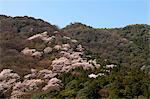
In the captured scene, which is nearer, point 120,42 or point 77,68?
point 77,68

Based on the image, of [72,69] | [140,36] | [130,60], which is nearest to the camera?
[72,69]

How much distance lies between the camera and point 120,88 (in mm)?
37094

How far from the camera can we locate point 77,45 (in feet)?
193

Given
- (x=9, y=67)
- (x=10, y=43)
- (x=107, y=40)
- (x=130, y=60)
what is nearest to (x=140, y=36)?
(x=107, y=40)

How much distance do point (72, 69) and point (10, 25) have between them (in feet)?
65.9

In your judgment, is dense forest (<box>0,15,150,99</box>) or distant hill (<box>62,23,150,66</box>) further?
distant hill (<box>62,23,150,66</box>)

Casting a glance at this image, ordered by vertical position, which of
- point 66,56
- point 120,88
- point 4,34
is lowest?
point 120,88

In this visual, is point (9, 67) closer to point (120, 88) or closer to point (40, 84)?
point (40, 84)

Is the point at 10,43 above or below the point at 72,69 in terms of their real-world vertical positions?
above

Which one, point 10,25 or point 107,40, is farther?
point 107,40

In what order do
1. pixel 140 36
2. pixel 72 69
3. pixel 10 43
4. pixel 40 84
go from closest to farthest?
1. pixel 40 84
2. pixel 72 69
3. pixel 10 43
4. pixel 140 36

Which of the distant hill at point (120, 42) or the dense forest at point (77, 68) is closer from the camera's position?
the dense forest at point (77, 68)

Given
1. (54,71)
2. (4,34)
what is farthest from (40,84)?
(4,34)

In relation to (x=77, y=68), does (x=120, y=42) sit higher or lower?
higher
